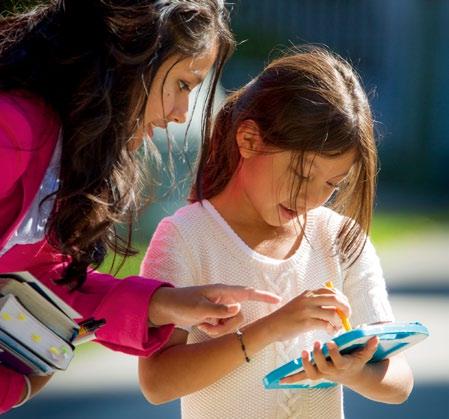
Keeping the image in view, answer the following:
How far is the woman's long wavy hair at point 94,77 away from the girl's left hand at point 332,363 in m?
0.42

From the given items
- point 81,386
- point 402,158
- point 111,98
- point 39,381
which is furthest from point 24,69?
point 402,158

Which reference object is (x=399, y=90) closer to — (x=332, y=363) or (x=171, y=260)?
(x=171, y=260)

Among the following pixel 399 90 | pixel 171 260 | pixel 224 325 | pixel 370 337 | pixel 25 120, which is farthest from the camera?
pixel 399 90

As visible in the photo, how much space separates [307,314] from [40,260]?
1.69ft

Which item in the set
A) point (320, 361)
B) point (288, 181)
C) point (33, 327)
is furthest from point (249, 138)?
point (33, 327)

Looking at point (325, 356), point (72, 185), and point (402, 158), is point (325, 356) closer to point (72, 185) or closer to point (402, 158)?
point (72, 185)

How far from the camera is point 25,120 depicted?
1.70m

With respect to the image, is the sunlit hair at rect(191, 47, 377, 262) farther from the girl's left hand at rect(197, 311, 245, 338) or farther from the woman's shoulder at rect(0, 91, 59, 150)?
the woman's shoulder at rect(0, 91, 59, 150)

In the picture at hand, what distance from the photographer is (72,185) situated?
1.82 meters

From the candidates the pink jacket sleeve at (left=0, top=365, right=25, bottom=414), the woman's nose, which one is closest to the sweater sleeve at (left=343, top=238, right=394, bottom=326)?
the woman's nose

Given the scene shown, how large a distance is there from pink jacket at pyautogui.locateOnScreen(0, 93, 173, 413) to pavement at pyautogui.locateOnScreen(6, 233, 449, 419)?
153 centimetres

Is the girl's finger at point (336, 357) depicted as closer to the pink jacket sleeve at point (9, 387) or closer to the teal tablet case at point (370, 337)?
the teal tablet case at point (370, 337)

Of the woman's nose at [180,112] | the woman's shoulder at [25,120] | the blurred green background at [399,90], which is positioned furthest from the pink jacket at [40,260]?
the blurred green background at [399,90]

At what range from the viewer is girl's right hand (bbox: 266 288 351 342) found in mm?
1912
